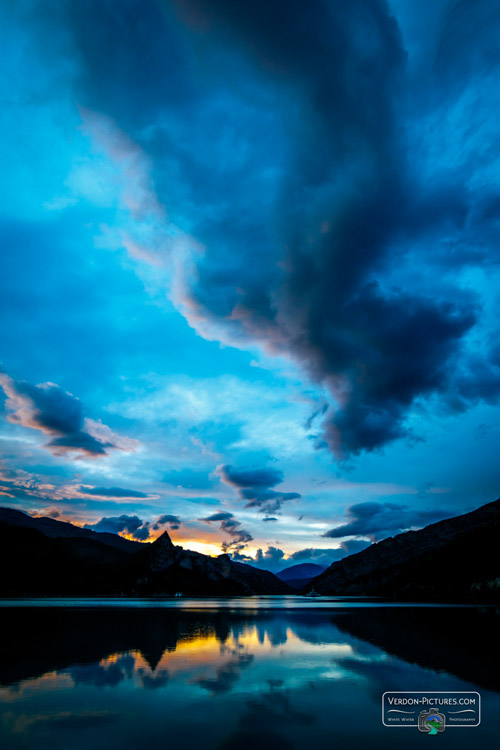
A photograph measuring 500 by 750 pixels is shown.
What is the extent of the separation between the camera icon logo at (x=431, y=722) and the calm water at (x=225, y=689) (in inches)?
22.9

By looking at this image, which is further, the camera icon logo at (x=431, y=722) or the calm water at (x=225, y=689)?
the camera icon logo at (x=431, y=722)

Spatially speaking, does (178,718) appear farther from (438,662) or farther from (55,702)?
(438,662)

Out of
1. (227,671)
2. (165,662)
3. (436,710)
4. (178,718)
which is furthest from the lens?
(165,662)

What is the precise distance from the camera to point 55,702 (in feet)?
70.6

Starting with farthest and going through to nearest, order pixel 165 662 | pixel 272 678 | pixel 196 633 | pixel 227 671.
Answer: pixel 196 633 → pixel 165 662 → pixel 227 671 → pixel 272 678

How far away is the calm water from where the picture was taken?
17.1 m

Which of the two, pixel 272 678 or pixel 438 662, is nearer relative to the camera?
pixel 272 678

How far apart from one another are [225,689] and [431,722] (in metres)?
11.6

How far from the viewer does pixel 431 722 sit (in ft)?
64.3

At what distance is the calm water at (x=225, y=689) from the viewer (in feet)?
56.2

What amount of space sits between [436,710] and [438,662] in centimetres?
1544

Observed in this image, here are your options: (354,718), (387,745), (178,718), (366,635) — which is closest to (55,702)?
(178,718)

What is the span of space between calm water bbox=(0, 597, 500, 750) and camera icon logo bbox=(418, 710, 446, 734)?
583 millimetres

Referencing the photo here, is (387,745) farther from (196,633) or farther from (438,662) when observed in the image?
(196,633)
